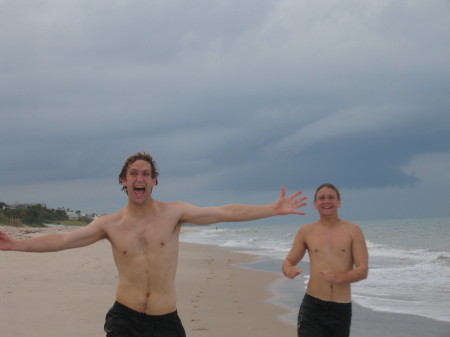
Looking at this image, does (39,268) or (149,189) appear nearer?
(149,189)

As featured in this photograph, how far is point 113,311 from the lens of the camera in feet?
15.4

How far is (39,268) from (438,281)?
35.2 feet

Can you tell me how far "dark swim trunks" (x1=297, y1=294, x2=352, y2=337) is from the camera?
5184 mm

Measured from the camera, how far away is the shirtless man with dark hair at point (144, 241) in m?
4.60

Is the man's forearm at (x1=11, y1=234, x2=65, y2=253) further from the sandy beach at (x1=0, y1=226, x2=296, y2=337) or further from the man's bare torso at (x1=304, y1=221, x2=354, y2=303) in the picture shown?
the sandy beach at (x1=0, y1=226, x2=296, y2=337)

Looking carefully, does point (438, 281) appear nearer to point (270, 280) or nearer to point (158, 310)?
point (270, 280)

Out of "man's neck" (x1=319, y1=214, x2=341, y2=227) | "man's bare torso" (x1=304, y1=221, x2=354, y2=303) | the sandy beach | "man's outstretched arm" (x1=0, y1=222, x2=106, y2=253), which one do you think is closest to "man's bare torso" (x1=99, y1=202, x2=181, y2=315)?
"man's outstretched arm" (x1=0, y1=222, x2=106, y2=253)

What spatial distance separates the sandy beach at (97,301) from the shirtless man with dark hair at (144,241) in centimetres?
395

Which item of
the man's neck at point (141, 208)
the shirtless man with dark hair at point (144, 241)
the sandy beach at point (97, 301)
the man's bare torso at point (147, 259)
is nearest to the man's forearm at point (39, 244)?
the shirtless man with dark hair at point (144, 241)

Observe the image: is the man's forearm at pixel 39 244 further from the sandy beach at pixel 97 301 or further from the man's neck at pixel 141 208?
the sandy beach at pixel 97 301

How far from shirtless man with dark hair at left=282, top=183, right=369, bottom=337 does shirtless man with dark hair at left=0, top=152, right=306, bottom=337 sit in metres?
0.77

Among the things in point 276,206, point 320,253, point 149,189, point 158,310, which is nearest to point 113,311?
point 158,310

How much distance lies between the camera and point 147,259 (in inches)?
184

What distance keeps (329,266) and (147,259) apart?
5.72 ft
